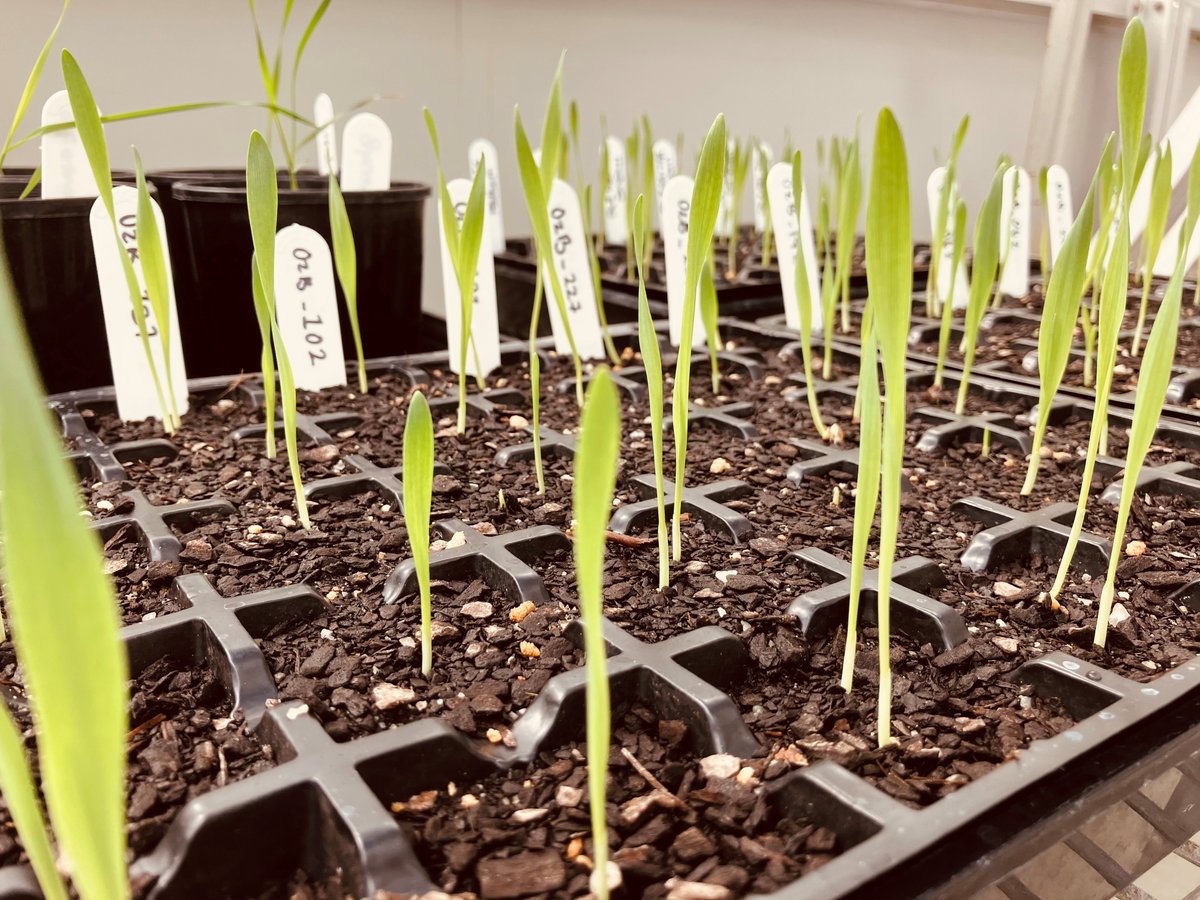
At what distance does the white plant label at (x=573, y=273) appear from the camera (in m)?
0.97

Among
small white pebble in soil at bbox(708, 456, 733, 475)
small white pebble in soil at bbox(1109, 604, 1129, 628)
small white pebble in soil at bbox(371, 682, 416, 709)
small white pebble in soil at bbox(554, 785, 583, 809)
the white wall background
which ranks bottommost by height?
small white pebble in soil at bbox(1109, 604, 1129, 628)

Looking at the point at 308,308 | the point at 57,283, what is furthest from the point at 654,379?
the point at 57,283

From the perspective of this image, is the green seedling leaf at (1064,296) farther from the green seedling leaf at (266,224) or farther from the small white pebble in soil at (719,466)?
the green seedling leaf at (266,224)

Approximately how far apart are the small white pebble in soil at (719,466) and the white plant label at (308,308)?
0.38 metres

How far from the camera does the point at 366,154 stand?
3.39ft

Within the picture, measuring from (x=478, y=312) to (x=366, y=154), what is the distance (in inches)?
9.9

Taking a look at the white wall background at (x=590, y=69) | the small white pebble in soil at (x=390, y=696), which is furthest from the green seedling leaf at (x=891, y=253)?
the white wall background at (x=590, y=69)

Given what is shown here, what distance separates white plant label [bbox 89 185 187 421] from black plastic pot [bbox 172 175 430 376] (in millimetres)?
121

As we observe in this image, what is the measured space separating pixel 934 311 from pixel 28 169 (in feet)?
3.63

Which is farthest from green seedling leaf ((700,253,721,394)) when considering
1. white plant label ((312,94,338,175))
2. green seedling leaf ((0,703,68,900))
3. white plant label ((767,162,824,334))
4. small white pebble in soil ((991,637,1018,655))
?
green seedling leaf ((0,703,68,900))

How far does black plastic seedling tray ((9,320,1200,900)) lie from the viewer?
314 millimetres

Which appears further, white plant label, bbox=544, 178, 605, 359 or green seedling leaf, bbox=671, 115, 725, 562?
white plant label, bbox=544, 178, 605, 359

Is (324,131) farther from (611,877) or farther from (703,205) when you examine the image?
(611,877)

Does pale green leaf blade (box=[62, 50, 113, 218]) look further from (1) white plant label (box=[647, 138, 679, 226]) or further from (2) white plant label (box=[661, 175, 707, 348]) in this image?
(1) white plant label (box=[647, 138, 679, 226])
